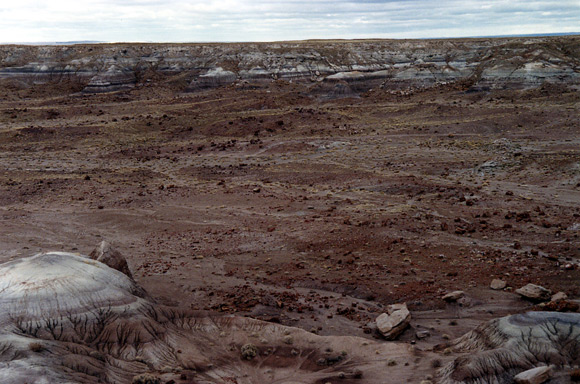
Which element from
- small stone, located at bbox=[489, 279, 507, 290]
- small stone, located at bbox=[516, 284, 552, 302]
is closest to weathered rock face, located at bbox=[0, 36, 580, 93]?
small stone, located at bbox=[489, 279, 507, 290]

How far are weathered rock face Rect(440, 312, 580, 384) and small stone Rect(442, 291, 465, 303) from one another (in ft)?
11.4

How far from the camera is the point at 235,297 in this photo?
14609 millimetres

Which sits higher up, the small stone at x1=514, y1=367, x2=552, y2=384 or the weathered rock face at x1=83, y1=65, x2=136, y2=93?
the weathered rock face at x1=83, y1=65, x2=136, y2=93

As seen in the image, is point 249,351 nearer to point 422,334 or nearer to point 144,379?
point 144,379

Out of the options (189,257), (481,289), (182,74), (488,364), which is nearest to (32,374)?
(488,364)

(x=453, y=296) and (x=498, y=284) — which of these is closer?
(x=453, y=296)

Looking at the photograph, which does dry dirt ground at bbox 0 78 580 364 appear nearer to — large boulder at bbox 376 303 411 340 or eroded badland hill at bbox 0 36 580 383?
eroded badland hill at bbox 0 36 580 383

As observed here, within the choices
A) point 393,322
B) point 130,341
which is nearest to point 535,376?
point 393,322

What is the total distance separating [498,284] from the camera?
14742 mm

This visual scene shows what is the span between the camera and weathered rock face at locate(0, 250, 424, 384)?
379 inches

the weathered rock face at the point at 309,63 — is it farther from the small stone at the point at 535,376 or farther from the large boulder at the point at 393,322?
the small stone at the point at 535,376

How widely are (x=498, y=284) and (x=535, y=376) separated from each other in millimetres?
6345

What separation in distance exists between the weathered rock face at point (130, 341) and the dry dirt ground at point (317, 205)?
1.48 m

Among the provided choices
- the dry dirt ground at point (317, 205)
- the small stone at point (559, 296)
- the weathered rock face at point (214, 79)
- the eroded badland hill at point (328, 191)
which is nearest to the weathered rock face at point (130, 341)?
the eroded badland hill at point (328, 191)
